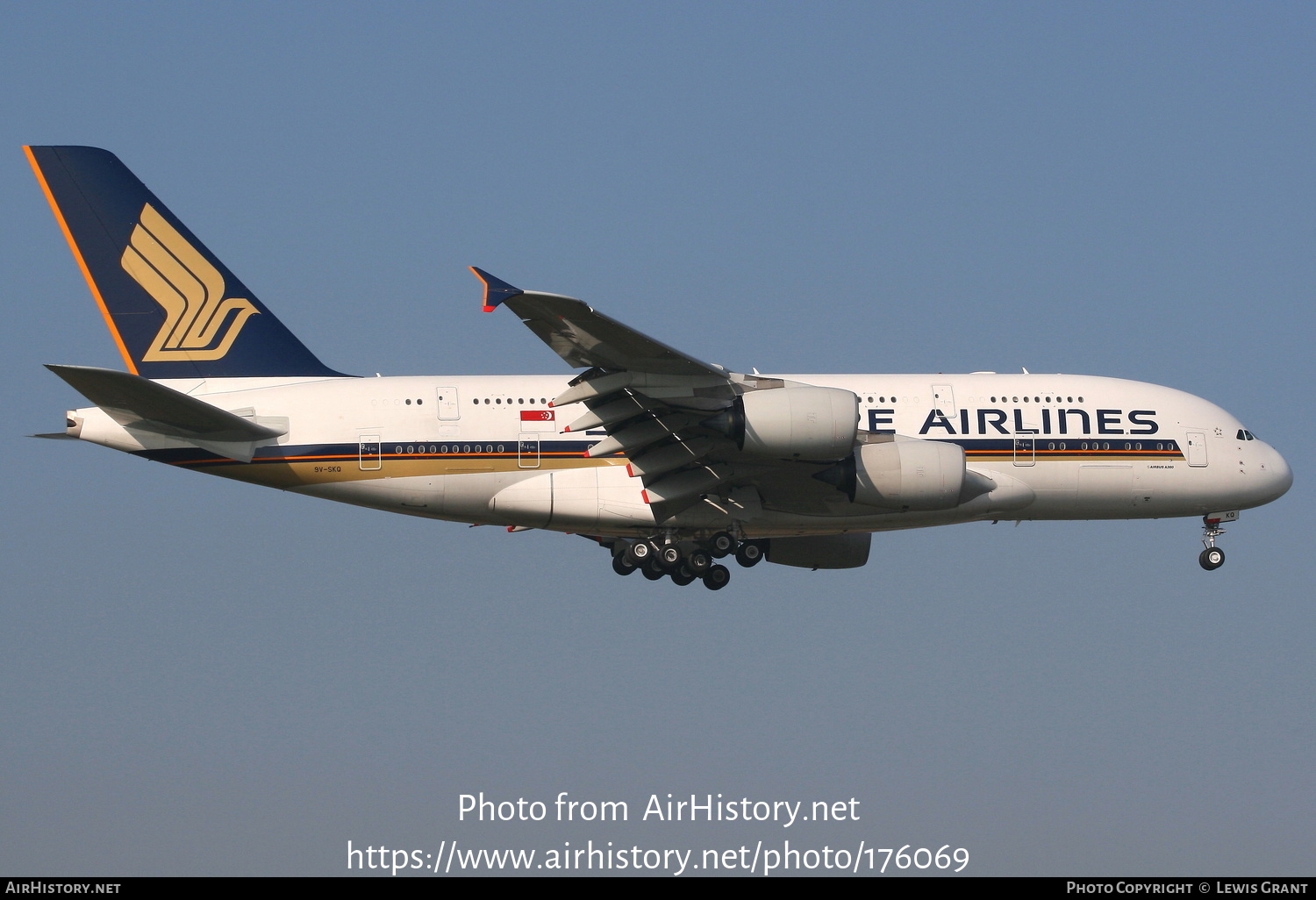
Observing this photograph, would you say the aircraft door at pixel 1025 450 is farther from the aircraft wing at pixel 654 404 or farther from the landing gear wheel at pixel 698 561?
the landing gear wheel at pixel 698 561

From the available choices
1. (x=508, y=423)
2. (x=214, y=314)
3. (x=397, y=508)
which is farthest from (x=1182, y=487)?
(x=214, y=314)

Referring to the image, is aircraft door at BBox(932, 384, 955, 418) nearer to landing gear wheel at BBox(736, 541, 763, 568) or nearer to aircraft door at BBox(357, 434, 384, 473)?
landing gear wheel at BBox(736, 541, 763, 568)

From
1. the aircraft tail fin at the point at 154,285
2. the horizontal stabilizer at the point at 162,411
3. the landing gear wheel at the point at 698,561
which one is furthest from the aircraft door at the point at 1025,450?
the horizontal stabilizer at the point at 162,411

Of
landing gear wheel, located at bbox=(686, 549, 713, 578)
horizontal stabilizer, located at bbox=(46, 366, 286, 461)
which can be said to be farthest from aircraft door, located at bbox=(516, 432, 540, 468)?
horizontal stabilizer, located at bbox=(46, 366, 286, 461)

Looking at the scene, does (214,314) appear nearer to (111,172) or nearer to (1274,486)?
(111,172)

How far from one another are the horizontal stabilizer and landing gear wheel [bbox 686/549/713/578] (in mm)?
9724

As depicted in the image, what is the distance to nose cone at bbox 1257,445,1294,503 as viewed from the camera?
37.4 metres

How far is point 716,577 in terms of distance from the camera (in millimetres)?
36031

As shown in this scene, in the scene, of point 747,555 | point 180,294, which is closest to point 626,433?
point 747,555

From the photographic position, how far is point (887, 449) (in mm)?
33219

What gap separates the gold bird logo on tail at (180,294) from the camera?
35625mm

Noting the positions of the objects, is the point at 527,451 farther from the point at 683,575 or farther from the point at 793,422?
the point at 793,422

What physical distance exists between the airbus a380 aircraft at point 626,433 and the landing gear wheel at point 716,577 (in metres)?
0.08

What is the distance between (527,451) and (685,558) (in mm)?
4735
